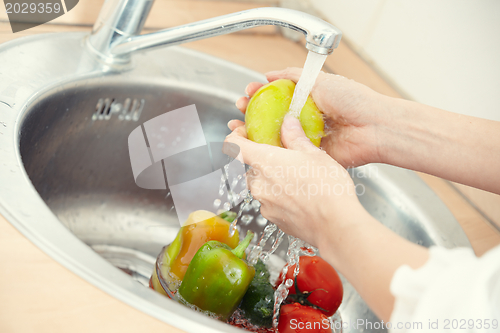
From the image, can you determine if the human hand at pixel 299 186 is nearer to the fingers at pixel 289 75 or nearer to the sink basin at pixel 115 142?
the fingers at pixel 289 75

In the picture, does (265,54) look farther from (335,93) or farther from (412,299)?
(412,299)

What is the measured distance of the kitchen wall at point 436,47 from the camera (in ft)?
2.38

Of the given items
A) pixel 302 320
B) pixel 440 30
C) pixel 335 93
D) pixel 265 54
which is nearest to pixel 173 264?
pixel 302 320

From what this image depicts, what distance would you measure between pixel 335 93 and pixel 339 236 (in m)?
0.28

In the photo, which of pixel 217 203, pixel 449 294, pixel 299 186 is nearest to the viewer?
pixel 449 294

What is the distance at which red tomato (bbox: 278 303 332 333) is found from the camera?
0.56 m

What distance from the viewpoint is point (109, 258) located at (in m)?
0.73

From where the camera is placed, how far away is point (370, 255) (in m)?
0.36

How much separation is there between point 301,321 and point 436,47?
1.92 feet

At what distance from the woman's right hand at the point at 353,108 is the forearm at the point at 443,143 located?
0.5 inches

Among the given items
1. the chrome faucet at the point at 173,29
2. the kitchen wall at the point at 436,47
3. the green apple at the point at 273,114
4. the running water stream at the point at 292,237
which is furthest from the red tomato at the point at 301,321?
the kitchen wall at the point at 436,47

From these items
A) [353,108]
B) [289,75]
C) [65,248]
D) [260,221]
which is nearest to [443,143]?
[353,108]

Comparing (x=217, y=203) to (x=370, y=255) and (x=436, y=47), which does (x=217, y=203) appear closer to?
(x=370, y=255)

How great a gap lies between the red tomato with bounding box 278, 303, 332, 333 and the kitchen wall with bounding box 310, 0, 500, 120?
1.50ft
